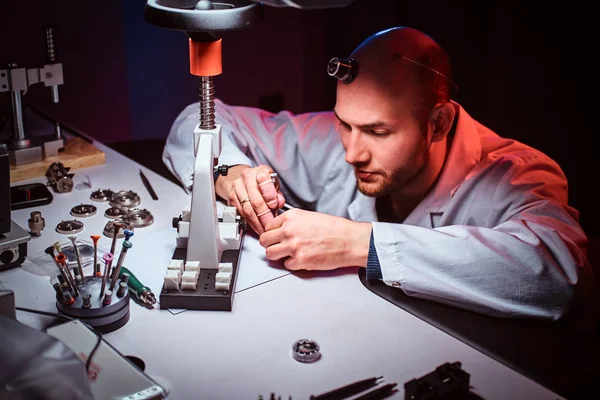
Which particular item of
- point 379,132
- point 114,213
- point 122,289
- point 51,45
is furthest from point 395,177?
point 51,45

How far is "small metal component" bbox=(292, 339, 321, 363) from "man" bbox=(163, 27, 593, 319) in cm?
29

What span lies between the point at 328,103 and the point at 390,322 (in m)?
2.40

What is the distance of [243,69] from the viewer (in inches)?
133

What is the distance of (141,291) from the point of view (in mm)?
1377

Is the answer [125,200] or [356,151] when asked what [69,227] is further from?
[356,151]

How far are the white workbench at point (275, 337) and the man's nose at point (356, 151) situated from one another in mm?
369

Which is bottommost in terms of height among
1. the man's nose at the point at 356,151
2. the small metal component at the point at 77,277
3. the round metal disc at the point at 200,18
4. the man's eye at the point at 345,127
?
the small metal component at the point at 77,277

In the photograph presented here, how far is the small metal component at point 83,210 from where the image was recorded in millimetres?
1798

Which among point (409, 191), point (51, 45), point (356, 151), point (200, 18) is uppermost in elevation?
point (200, 18)

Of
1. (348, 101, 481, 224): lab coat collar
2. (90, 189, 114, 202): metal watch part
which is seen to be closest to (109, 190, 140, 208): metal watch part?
(90, 189, 114, 202): metal watch part

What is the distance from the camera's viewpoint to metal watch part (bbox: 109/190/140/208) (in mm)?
1858

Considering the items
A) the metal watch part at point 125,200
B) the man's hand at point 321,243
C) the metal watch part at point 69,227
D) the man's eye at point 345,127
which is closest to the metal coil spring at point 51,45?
the metal watch part at point 125,200

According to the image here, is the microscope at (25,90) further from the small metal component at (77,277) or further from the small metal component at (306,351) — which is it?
the small metal component at (306,351)

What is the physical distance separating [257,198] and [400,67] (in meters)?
0.52
